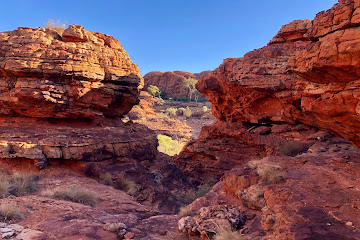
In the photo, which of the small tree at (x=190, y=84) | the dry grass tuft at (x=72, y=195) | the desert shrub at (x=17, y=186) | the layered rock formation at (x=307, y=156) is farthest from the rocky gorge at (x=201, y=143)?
the small tree at (x=190, y=84)

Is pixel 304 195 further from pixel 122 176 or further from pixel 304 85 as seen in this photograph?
pixel 122 176

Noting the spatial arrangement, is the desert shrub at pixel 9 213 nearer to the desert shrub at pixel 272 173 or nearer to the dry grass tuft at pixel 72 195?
Result: the dry grass tuft at pixel 72 195

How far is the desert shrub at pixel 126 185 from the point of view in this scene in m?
10.2

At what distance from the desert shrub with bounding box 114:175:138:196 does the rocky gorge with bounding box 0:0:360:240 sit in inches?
2.0

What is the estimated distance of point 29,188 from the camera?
7.67 metres

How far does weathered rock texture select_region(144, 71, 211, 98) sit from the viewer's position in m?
62.6

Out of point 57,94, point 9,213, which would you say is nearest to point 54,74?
point 57,94

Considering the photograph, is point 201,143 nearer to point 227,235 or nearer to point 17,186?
point 17,186

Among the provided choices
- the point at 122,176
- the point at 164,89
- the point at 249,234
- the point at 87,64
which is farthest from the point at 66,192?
the point at 164,89

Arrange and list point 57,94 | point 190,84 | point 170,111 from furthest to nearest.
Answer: point 190,84
point 170,111
point 57,94

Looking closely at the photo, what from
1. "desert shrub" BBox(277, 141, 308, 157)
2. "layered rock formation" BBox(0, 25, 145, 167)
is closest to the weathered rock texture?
"layered rock formation" BBox(0, 25, 145, 167)

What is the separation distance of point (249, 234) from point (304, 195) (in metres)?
1.50

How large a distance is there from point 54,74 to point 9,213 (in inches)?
333

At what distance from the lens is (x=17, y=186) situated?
7.32 meters
